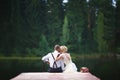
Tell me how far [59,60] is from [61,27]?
345 inches

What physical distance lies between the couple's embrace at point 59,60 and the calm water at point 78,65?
8112 mm

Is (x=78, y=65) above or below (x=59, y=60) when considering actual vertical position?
below

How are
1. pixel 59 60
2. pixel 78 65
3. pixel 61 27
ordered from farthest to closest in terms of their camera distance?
pixel 61 27, pixel 78 65, pixel 59 60

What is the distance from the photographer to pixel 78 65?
15.2 metres

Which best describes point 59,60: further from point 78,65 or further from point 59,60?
point 78,65

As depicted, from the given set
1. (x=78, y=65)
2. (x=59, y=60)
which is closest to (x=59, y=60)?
(x=59, y=60)

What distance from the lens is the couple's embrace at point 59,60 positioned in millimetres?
6867

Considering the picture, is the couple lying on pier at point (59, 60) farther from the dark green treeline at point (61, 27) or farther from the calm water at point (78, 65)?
the dark green treeline at point (61, 27)

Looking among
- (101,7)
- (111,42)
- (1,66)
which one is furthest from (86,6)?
(1,66)

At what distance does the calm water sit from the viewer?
603 inches

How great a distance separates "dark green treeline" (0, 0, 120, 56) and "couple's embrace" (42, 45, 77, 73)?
823cm

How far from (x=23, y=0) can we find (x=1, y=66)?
272cm

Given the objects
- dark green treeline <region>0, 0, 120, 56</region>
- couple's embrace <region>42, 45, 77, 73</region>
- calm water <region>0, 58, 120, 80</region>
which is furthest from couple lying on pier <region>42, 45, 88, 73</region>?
dark green treeline <region>0, 0, 120, 56</region>

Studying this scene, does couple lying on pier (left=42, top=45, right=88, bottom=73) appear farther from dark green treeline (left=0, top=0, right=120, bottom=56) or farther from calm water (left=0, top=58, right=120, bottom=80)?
dark green treeline (left=0, top=0, right=120, bottom=56)
